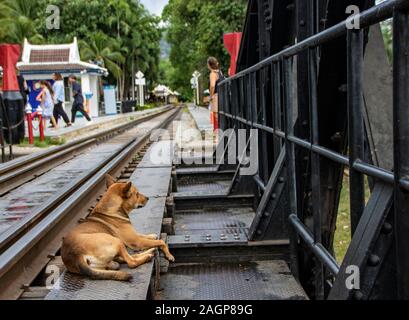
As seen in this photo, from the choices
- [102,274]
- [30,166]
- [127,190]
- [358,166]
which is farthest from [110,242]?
[30,166]

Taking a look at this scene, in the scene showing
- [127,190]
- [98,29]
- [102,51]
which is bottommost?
[127,190]

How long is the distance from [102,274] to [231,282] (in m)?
1.14

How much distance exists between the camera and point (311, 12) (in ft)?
13.8

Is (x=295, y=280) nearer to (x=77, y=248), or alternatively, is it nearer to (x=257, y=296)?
(x=257, y=296)

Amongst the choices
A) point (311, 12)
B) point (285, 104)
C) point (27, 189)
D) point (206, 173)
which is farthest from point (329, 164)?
point (27, 189)

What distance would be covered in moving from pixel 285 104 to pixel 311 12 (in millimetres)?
695

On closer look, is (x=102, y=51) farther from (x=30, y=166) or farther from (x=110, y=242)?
(x=110, y=242)

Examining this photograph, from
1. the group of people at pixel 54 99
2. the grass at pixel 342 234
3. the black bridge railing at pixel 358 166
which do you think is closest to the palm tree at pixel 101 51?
the group of people at pixel 54 99

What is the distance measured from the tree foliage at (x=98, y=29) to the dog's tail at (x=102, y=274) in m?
46.8

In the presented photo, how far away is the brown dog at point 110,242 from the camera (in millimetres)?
3621

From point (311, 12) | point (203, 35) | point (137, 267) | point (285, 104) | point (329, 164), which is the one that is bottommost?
point (137, 267)

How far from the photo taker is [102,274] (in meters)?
3.52

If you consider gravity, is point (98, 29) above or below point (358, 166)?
above

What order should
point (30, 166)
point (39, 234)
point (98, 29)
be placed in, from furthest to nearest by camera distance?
point (98, 29)
point (30, 166)
point (39, 234)
